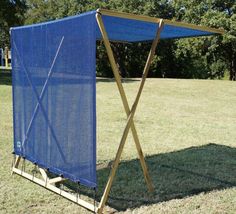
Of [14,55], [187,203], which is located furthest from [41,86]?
[187,203]

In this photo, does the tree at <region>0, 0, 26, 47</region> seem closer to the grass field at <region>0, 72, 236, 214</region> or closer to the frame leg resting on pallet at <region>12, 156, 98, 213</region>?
the grass field at <region>0, 72, 236, 214</region>

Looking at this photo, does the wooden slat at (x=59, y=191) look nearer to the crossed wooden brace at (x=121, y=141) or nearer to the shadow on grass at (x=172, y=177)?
the crossed wooden brace at (x=121, y=141)

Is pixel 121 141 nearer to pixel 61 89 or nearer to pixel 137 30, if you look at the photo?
pixel 61 89

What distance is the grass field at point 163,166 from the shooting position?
5.32m

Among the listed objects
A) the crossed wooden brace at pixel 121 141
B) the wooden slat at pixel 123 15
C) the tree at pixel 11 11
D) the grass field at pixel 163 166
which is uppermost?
the tree at pixel 11 11

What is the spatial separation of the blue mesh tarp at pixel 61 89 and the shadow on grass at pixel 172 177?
74 cm

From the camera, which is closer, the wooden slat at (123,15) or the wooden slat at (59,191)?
the wooden slat at (123,15)

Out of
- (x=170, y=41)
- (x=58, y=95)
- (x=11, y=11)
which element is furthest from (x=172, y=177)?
(x=170, y=41)

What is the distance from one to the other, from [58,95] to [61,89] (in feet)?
0.40

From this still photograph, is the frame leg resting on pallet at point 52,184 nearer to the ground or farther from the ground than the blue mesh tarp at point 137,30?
nearer to the ground

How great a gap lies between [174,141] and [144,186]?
3.44 meters

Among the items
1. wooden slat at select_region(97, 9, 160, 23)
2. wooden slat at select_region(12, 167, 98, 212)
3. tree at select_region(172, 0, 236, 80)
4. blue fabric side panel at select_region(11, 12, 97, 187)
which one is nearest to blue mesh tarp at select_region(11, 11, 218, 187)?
blue fabric side panel at select_region(11, 12, 97, 187)

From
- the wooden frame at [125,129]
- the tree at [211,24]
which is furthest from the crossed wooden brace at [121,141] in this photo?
the tree at [211,24]

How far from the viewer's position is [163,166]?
23.5ft
